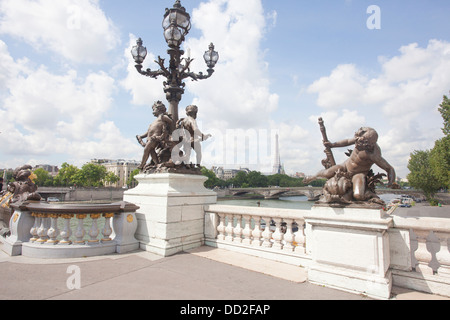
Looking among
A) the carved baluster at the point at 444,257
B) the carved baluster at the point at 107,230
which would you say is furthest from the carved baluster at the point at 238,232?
the carved baluster at the point at 444,257

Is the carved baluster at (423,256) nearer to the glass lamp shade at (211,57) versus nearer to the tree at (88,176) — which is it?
the glass lamp shade at (211,57)

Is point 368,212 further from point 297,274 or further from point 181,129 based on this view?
point 181,129

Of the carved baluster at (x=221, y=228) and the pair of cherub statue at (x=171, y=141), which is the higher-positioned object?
the pair of cherub statue at (x=171, y=141)

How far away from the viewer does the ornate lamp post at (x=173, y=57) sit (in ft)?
21.8

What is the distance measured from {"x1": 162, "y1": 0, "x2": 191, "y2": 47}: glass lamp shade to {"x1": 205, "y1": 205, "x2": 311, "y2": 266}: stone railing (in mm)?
4381

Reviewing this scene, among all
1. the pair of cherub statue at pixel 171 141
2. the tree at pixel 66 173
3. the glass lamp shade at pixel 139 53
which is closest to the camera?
the pair of cherub statue at pixel 171 141

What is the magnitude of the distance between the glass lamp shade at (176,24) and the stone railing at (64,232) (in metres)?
4.35

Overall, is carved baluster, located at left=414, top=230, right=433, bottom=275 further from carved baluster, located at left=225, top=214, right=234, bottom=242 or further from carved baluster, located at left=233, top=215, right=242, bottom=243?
carved baluster, located at left=225, top=214, right=234, bottom=242

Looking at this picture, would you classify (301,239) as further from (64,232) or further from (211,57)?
(211,57)

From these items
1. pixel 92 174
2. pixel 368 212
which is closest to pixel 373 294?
pixel 368 212

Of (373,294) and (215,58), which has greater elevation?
(215,58)

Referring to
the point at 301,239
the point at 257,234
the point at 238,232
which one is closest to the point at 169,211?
the point at 238,232
